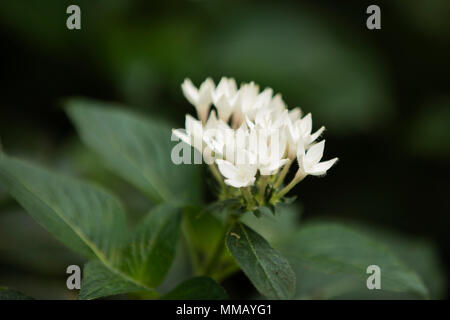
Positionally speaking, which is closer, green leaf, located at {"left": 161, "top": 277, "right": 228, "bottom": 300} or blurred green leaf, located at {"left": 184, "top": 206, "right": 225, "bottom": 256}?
green leaf, located at {"left": 161, "top": 277, "right": 228, "bottom": 300}

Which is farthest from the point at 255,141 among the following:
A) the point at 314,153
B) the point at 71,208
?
the point at 71,208

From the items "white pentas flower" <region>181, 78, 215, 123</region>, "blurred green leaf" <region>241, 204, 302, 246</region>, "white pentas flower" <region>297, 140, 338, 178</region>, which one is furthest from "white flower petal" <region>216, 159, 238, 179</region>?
"blurred green leaf" <region>241, 204, 302, 246</region>

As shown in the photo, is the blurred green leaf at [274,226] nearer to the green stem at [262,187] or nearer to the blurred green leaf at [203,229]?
the blurred green leaf at [203,229]

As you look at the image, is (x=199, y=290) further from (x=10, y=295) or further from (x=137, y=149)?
(x=137, y=149)

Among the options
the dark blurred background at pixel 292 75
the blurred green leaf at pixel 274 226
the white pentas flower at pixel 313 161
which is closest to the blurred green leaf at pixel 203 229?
the blurred green leaf at pixel 274 226

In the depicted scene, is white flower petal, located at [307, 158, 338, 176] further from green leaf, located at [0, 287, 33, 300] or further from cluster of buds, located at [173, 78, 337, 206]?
green leaf, located at [0, 287, 33, 300]

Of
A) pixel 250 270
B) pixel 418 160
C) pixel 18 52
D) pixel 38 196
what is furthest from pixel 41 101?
pixel 418 160
